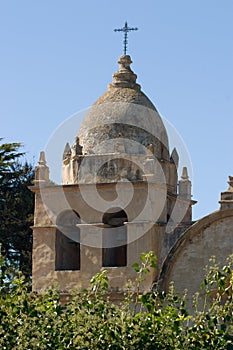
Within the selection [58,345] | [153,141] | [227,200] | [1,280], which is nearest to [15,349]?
[58,345]

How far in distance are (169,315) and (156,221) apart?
9.12 metres

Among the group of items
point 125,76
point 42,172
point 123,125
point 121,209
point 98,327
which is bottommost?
point 98,327

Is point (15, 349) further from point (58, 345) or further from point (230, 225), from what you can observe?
point (230, 225)

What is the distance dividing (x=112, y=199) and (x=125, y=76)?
3112 millimetres

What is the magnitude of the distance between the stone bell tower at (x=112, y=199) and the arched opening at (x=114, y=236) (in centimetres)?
2

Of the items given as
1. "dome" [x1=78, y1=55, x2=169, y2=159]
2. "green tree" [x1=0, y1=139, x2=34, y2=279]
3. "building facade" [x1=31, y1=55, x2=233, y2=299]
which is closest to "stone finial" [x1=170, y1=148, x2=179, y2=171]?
"building facade" [x1=31, y1=55, x2=233, y2=299]

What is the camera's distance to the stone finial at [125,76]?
2497 centimetres

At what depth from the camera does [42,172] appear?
24.5 meters

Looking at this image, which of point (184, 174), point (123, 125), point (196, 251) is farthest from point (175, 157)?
point (196, 251)

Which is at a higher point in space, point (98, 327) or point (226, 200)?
point (226, 200)

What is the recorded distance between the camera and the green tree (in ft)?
103

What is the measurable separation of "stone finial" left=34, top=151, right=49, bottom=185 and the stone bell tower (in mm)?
22

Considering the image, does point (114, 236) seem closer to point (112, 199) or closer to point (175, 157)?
point (112, 199)

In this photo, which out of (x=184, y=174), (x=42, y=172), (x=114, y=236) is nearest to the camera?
(x=114, y=236)
